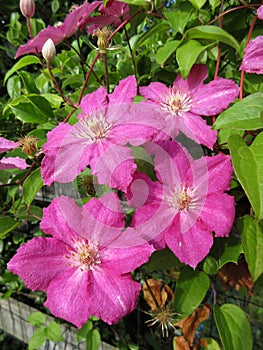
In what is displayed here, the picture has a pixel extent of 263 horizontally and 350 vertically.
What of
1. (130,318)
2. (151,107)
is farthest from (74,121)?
(130,318)

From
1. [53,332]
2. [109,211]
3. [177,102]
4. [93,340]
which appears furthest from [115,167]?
[53,332]

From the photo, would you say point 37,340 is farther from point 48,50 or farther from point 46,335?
point 48,50

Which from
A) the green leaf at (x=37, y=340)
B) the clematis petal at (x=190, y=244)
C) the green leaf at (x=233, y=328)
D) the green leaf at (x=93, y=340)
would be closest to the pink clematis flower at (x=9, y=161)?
the clematis petal at (x=190, y=244)

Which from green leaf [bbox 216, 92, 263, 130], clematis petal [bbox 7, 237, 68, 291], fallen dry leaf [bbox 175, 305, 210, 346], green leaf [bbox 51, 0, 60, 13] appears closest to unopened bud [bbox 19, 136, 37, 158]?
clematis petal [bbox 7, 237, 68, 291]

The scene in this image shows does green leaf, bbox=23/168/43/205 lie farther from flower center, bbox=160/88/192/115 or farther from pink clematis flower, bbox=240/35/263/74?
pink clematis flower, bbox=240/35/263/74

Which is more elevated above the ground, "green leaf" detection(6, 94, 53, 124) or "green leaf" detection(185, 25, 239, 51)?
"green leaf" detection(185, 25, 239, 51)

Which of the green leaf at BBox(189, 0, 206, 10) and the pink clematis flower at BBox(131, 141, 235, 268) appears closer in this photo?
the pink clematis flower at BBox(131, 141, 235, 268)
